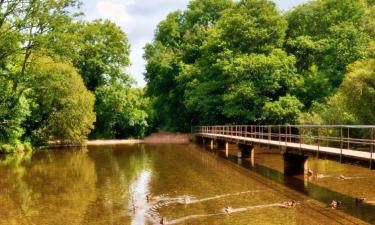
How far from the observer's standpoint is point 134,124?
7188 centimetres

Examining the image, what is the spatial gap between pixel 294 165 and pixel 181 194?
795 centimetres

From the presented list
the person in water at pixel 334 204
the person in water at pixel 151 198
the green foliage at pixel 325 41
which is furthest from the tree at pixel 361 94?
the person in water at pixel 151 198

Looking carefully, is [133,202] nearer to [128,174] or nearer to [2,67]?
[128,174]

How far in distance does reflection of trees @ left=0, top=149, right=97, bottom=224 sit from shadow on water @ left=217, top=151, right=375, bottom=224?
9.31 m

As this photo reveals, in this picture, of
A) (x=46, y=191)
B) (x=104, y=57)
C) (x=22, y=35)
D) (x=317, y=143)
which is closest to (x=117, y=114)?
(x=104, y=57)

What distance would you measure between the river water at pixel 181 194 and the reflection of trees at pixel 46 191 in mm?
37

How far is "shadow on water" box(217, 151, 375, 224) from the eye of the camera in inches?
638

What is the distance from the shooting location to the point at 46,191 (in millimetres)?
23031

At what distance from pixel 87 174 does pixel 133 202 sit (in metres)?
10.7

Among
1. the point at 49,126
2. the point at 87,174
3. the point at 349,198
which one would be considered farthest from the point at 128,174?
the point at 49,126

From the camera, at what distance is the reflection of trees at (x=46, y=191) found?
17453 millimetres

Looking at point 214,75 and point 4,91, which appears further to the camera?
point 214,75

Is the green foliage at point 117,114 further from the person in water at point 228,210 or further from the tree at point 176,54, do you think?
the person in water at point 228,210

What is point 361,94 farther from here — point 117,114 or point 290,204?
point 117,114
